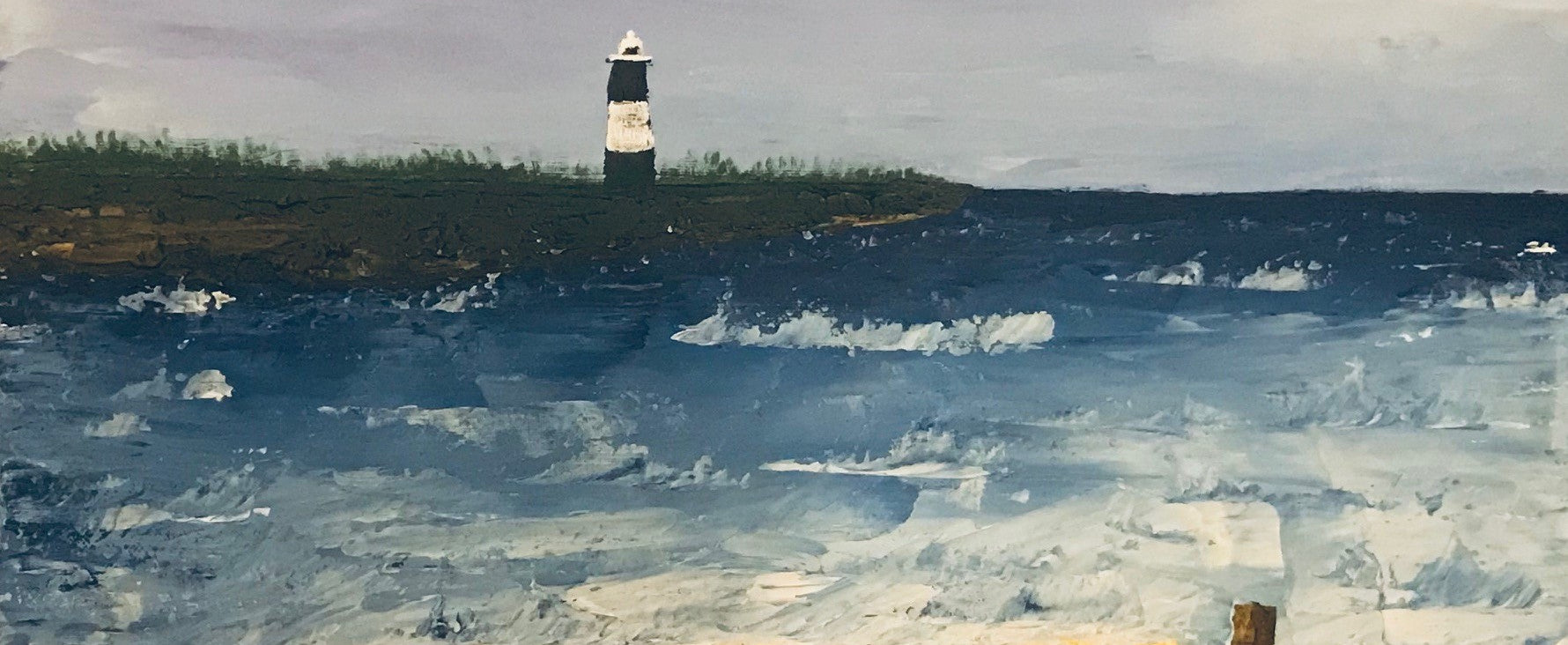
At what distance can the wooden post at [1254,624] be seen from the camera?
64.4 inches

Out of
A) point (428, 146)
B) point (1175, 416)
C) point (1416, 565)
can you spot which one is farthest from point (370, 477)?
point (1416, 565)

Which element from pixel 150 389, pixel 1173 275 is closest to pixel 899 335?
pixel 1173 275

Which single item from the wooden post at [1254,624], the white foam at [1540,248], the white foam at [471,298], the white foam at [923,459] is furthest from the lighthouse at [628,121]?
the white foam at [1540,248]

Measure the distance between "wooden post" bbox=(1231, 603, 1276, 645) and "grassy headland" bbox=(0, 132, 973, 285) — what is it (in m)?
0.77

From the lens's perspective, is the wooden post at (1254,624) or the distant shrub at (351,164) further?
the distant shrub at (351,164)

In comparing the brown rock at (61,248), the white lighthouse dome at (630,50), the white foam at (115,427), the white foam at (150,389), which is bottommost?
the white foam at (115,427)

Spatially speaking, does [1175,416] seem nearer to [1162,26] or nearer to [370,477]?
[1162,26]

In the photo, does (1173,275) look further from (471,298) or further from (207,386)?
(207,386)

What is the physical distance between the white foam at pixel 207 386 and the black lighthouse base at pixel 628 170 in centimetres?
69

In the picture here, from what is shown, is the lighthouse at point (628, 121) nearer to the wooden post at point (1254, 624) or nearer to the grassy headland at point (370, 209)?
the grassy headland at point (370, 209)

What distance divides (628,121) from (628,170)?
83mm

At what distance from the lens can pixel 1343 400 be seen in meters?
1.88

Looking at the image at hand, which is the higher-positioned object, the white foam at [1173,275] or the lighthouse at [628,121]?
the lighthouse at [628,121]

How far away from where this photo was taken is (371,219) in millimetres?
1843
